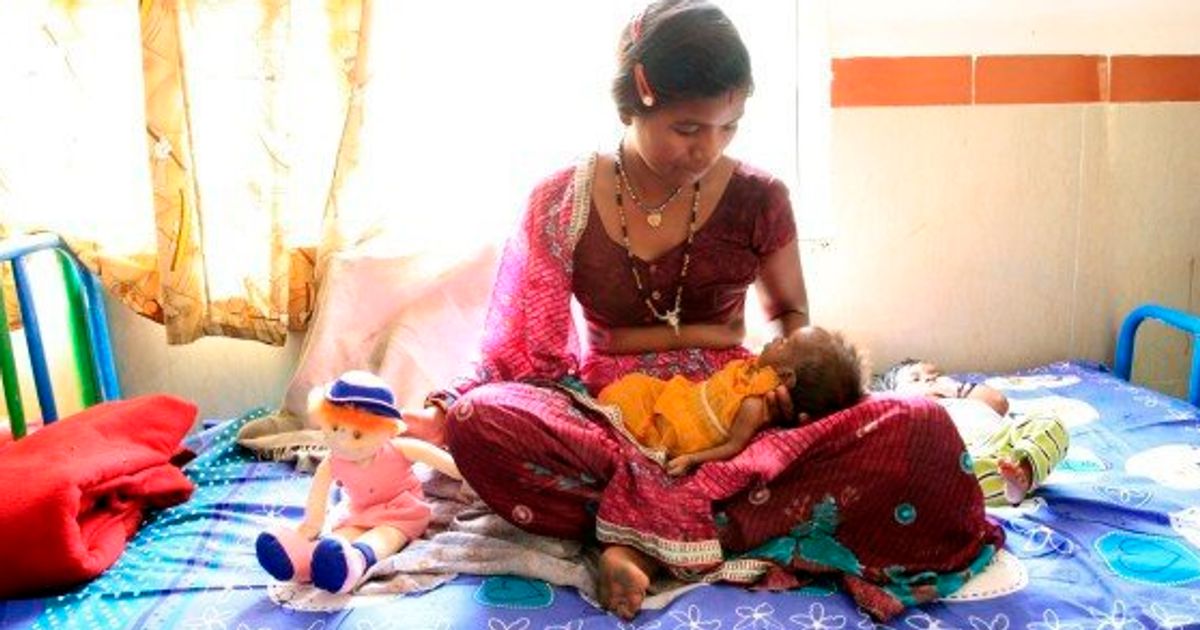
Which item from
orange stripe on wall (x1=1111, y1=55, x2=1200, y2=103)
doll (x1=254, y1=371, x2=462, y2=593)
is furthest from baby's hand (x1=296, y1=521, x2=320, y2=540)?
orange stripe on wall (x1=1111, y1=55, x2=1200, y2=103)

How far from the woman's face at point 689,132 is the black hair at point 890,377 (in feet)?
2.66

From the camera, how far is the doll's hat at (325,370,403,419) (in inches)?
57.9

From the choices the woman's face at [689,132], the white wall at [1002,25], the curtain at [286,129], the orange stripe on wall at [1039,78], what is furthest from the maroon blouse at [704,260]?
the orange stripe on wall at [1039,78]

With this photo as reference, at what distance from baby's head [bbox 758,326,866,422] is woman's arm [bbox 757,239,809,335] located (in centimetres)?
25

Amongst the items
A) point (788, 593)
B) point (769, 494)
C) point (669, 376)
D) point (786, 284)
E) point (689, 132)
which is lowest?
point (788, 593)

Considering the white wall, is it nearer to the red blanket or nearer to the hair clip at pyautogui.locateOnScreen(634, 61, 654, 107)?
the hair clip at pyautogui.locateOnScreen(634, 61, 654, 107)

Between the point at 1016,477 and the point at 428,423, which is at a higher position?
the point at 428,423

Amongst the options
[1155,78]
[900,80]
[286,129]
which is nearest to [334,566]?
[286,129]

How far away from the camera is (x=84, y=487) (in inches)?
61.2

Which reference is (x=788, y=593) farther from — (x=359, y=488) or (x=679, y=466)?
(x=359, y=488)

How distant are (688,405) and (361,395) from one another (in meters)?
0.51

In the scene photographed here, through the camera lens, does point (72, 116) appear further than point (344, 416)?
Yes

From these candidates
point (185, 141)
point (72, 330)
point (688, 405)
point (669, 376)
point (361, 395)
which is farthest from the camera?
point (72, 330)

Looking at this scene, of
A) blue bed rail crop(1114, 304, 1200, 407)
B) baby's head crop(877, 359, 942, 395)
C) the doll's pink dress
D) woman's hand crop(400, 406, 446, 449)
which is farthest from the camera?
baby's head crop(877, 359, 942, 395)
